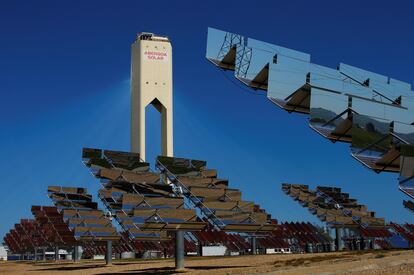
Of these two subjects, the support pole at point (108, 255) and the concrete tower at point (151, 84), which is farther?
the concrete tower at point (151, 84)

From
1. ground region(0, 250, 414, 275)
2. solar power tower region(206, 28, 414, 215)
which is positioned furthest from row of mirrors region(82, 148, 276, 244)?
solar power tower region(206, 28, 414, 215)

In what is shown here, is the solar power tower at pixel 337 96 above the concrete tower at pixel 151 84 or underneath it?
underneath

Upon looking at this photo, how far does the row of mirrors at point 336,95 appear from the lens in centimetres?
3077

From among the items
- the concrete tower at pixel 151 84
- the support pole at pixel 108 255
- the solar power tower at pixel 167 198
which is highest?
the concrete tower at pixel 151 84

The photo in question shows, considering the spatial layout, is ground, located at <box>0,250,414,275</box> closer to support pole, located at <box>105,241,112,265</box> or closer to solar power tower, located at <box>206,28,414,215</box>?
solar power tower, located at <box>206,28,414,215</box>

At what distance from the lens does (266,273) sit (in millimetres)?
30984

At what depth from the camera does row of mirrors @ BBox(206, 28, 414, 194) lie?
3077 cm

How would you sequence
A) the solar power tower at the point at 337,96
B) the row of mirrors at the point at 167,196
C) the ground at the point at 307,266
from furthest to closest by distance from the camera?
the row of mirrors at the point at 167,196 < the solar power tower at the point at 337,96 < the ground at the point at 307,266

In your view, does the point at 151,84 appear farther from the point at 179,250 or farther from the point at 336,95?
the point at 336,95

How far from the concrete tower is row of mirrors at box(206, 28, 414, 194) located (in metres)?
44.4

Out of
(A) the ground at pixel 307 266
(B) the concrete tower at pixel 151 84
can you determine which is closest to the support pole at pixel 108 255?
(A) the ground at pixel 307 266

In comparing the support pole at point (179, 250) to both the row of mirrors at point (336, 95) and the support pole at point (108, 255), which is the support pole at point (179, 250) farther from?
the support pole at point (108, 255)

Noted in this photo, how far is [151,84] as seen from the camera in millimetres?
84062

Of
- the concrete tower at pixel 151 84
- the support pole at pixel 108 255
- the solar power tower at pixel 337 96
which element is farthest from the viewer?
the concrete tower at pixel 151 84
